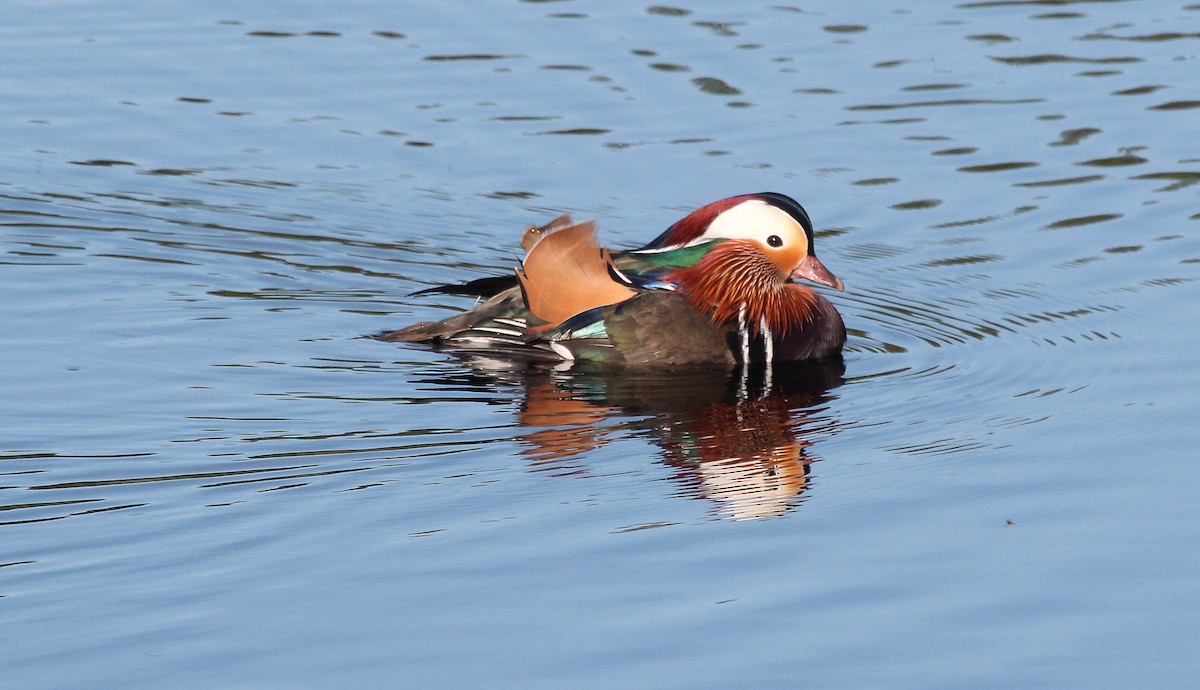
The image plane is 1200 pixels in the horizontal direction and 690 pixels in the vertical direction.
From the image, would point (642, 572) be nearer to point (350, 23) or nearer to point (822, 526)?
point (822, 526)

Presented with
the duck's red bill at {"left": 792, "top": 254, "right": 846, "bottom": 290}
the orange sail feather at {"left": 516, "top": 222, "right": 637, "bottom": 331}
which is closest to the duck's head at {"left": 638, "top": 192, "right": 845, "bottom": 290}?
the duck's red bill at {"left": 792, "top": 254, "right": 846, "bottom": 290}

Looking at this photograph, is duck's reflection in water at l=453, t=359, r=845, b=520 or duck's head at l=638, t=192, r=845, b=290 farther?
duck's head at l=638, t=192, r=845, b=290

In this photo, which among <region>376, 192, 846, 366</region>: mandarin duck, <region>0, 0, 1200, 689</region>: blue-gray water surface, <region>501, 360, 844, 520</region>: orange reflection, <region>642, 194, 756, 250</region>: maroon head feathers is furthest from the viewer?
<region>642, 194, 756, 250</region>: maroon head feathers

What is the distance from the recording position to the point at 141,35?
627 inches

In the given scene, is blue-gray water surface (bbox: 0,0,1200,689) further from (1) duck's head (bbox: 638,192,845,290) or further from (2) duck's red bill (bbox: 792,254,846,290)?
(1) duck's head (bbox: 638,192,845,290)

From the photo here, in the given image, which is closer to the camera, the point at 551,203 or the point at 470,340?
the point at 470,340

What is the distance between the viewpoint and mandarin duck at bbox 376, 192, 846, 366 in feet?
32.9

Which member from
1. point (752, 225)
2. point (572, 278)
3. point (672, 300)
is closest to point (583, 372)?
point (572, 278)

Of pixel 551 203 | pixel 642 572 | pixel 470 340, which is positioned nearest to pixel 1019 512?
pixel 642 572

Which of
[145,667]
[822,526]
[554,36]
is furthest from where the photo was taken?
[554,36]

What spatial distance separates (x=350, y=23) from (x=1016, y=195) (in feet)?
20.5

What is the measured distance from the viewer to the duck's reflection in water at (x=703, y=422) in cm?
780

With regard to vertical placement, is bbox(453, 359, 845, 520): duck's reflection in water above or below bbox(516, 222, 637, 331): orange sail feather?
below

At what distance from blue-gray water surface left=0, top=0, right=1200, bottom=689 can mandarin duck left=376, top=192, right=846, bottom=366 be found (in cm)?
25
